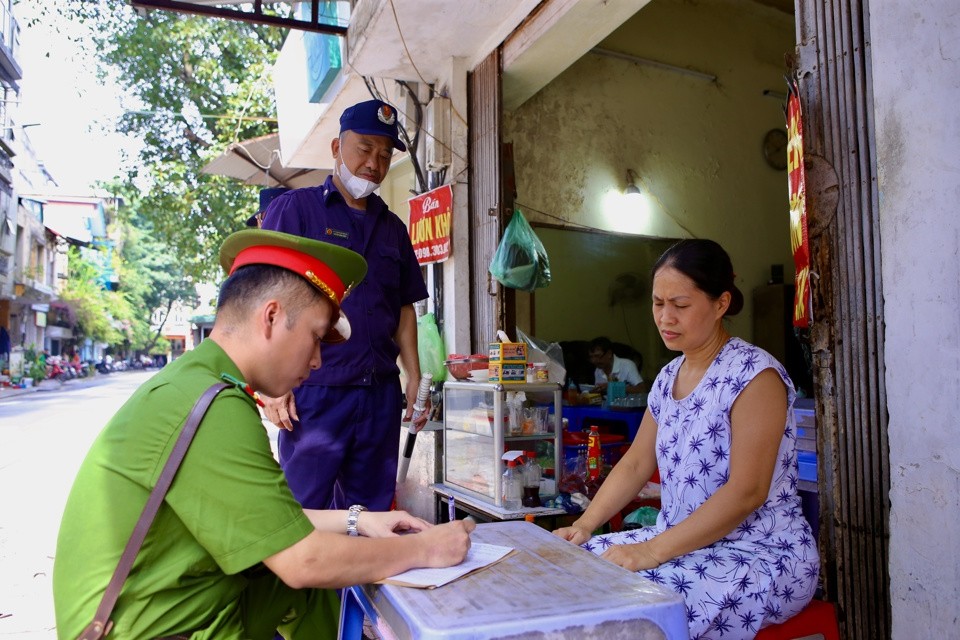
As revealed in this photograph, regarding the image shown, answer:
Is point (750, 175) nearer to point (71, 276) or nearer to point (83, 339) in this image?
point (71, 276)

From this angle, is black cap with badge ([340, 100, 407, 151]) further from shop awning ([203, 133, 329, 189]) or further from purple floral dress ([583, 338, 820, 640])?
shop awning ([203, 133, 329, 189])

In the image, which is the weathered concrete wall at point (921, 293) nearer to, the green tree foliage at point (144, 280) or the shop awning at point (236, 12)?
the shop awning at point (236, 12)

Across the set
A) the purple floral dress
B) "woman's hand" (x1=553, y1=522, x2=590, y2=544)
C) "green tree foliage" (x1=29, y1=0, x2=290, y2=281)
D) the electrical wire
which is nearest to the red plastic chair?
the purple floral dress

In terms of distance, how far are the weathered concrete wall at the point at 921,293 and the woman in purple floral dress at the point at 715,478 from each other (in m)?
0.31

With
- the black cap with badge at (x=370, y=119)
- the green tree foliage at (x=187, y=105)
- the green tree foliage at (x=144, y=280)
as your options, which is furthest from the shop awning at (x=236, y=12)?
the green tree foliage at (x=144, y=280)

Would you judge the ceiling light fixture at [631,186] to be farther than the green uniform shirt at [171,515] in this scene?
Yes

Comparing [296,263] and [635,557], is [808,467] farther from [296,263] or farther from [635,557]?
[296,263]

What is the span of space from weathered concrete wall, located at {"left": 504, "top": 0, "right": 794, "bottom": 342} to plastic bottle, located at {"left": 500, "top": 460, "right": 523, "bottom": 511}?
107 inches

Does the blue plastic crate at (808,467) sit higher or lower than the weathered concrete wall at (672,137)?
lower

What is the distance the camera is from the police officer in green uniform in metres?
1.35

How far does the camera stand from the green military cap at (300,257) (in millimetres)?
1582

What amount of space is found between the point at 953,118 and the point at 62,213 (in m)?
42.8

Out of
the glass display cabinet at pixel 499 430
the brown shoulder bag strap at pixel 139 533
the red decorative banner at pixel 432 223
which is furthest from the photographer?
the red decorative banner at pixel 432 223

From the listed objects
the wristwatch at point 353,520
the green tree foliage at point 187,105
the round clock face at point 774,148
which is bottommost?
the wristwatch at point 353,520
